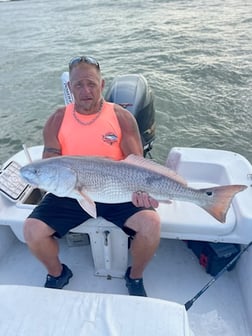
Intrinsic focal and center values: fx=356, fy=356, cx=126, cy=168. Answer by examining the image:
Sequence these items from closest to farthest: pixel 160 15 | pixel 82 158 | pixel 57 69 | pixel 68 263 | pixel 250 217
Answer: pixel 82 158 < pixel 250 217 < pixel 68 263 < pixel 57 69 < pixel 160 15

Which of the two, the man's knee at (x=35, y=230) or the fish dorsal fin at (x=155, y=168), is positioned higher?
the fish dorsal fin at (x=155, y=168)

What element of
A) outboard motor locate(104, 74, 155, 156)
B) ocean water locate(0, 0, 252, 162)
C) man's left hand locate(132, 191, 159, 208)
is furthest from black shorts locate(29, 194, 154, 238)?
ocean water locate(0, 0, 252, 162)

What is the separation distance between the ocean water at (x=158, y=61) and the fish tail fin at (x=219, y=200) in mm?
3154

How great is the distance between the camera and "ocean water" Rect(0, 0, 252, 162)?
6.15 m

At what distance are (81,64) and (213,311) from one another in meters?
1.96

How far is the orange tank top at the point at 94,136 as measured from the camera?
262 cm

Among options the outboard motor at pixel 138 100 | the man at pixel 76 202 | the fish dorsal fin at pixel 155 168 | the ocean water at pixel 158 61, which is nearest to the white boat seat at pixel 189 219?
the man at pixel 76 202

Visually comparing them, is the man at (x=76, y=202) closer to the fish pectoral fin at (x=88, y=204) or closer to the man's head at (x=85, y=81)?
the man's head at (x=85, y=81)

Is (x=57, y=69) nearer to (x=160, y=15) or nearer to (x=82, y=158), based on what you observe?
(x=160, y=15)

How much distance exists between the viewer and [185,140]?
572 centimetres

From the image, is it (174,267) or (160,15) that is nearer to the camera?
(174,267)

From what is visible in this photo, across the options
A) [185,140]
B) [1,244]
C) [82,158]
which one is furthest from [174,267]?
[185,140]

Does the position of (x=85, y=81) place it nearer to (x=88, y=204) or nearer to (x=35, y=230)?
(x=88, y=204)

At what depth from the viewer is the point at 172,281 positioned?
2.71 metres
